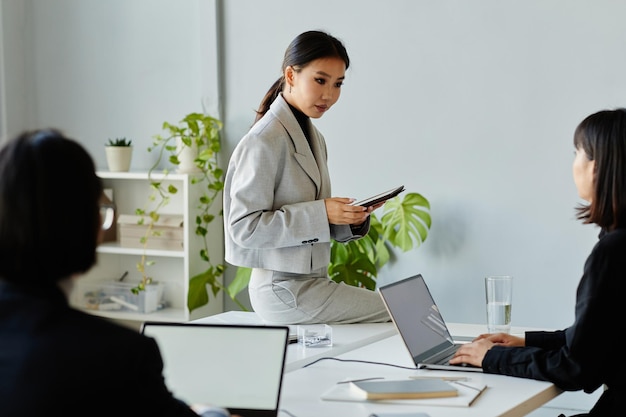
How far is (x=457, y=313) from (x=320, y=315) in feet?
4.11

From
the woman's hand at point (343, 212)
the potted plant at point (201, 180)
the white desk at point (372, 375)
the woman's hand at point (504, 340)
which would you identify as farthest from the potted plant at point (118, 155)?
the woman's hand at point (504, 340)

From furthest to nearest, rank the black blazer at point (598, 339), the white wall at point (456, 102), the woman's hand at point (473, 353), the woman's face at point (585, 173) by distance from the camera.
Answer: the white wall at point (456, 102) < the woman's hand at point (473, 353) < the woman's face at point (585, 173) < the black blazer at point (598, 339)

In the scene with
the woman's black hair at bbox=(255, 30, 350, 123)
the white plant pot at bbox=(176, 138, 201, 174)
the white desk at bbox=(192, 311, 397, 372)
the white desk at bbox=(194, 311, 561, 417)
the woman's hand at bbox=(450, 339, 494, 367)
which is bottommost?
the white desk at bbox=(192, 311, 397, 372)

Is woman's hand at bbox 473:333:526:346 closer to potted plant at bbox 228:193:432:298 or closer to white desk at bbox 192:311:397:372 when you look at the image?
white desk at bbox 192:311:397:372

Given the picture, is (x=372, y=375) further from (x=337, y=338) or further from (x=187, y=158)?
(x=187, y=158)

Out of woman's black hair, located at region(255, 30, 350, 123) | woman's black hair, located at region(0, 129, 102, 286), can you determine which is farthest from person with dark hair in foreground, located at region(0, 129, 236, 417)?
woman's black hair, located at region(255, 30, 350, 123)

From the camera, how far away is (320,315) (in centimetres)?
304

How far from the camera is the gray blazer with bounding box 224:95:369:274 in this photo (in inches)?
116

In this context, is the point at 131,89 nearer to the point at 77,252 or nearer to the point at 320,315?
the point at 320,315

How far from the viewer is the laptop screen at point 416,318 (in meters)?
2.29

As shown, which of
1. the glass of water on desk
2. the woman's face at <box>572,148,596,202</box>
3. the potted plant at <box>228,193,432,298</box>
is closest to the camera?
the woman's face at <box>572,148,596,202</box>

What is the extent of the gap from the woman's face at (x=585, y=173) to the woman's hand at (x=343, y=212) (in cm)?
93

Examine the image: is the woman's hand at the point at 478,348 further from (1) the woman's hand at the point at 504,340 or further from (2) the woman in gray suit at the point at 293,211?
(2) the woman in gray suit at the point at 293,211

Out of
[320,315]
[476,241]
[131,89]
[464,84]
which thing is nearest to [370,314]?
[320,315]
